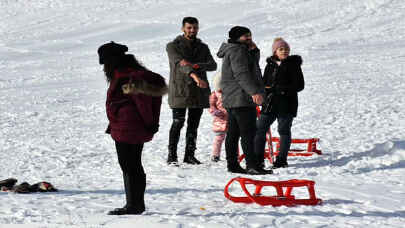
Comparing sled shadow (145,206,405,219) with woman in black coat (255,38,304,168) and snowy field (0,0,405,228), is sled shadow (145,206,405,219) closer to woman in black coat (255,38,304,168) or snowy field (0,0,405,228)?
snowy field (0,0,405,228)

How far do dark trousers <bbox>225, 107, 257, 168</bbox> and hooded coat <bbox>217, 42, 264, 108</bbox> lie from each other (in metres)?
0.09

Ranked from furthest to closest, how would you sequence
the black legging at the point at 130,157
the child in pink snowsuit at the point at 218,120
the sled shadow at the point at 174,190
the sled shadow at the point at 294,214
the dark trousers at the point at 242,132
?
1. the child in pink snowsuit at the point at 218,120
2. the dark trousers at the point at 242,132
3. the sled shadow at the point at 174,190
4. the sled shadow at the point at 294,214
5. the black legging at the point at 130,157

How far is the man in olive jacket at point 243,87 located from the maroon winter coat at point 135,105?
1.70m

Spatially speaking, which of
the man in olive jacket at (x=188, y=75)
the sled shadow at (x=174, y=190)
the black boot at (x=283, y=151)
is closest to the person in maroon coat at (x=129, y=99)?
the sled shadow at (x=174, y=190)

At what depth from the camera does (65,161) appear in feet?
23.0

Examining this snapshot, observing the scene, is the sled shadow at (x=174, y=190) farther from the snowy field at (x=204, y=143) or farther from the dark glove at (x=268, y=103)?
the dark glove at (x=268, y=103)

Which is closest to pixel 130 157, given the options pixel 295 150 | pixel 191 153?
pixel 191 153

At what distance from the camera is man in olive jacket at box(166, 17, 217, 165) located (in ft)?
20.7

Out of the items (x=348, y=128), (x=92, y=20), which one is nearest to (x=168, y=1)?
(x=92, y=20)

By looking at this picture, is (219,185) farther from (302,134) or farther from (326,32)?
(326,32)

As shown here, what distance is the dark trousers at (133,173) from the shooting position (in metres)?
4.15

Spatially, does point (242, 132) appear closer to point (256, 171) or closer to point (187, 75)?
point (256, 171)

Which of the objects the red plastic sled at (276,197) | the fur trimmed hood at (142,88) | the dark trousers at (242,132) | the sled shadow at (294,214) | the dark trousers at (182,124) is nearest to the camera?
the fur trimmed hood at (142,88)

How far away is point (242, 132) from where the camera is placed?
579 centimetres
